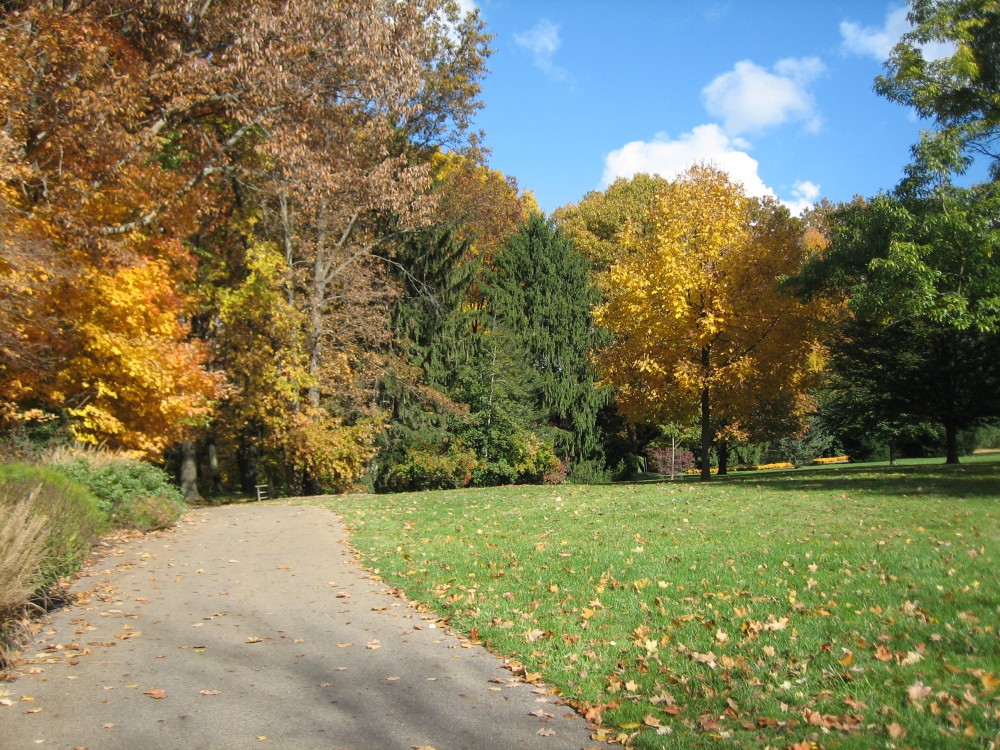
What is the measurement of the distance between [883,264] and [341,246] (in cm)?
1891

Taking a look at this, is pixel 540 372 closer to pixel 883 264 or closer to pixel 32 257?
pixel 883 264

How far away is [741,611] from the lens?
6621 mm

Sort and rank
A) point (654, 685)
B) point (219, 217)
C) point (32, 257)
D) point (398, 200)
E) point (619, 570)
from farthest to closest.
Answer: point (219, 217), point (398, 200), point (32, 257), point (619, 570), point (654, 685)

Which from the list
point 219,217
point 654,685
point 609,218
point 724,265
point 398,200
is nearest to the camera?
point 654,685

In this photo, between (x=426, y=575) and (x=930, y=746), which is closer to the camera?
(x=930, y=746)

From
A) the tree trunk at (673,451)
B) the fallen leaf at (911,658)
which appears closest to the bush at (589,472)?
the tree trunk at (673,451)

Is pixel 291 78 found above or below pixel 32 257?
above

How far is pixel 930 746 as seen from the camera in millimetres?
3926

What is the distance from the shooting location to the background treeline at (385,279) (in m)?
13.9

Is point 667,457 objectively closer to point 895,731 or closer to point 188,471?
point 188,471

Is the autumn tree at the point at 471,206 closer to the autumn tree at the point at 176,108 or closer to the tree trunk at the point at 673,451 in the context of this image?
the autumn tree at the point at 176,108

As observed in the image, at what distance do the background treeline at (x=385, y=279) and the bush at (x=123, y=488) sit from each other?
5.31ft

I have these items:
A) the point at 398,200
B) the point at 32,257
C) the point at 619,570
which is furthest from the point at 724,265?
the point at 32,257

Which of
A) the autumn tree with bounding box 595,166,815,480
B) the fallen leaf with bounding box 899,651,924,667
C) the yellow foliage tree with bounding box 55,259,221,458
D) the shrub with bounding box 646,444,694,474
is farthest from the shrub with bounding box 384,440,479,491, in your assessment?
the fallen leaf with bounding box 899,651,924,667
